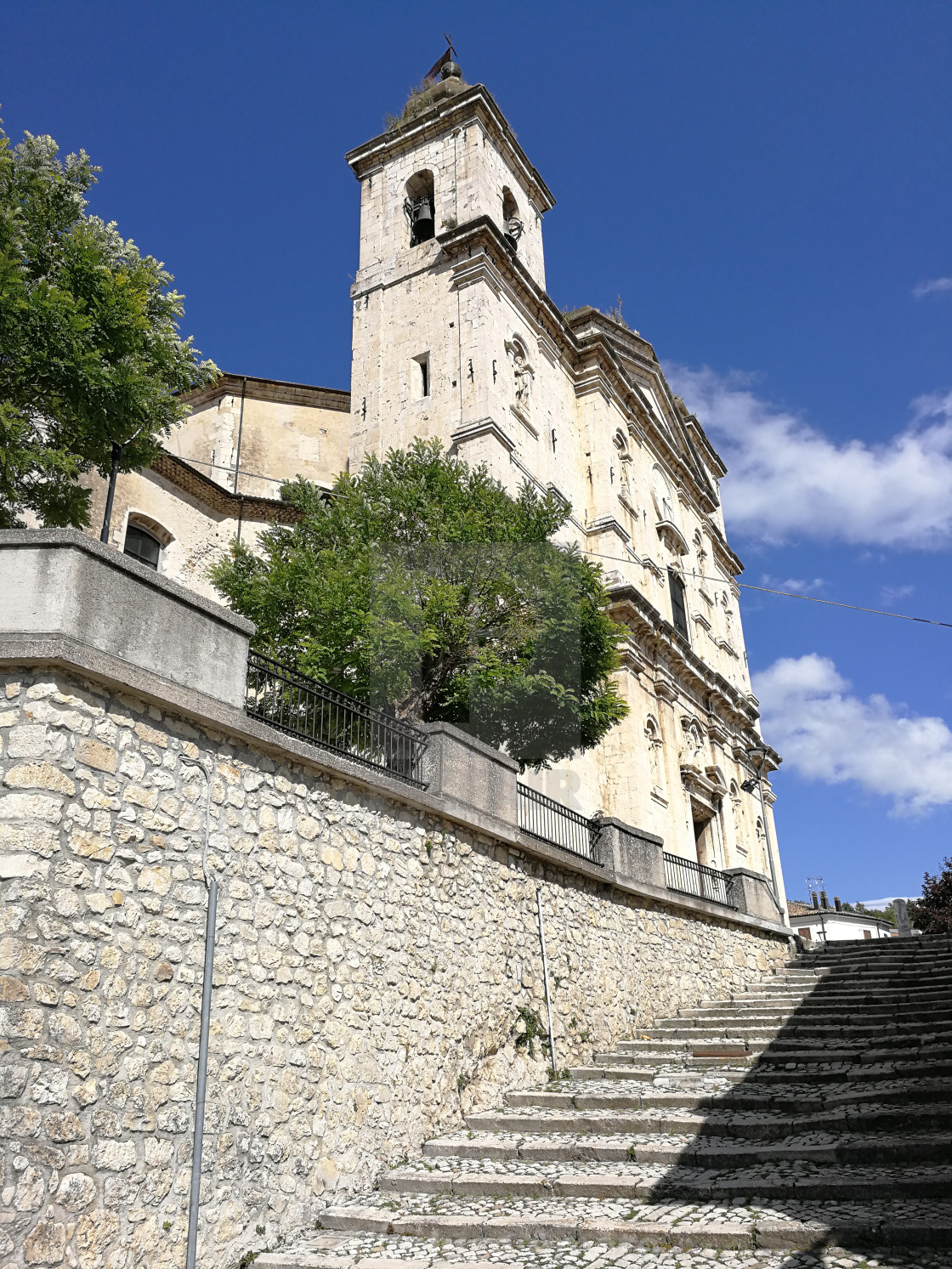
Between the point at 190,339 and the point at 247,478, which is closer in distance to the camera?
the point at 190,339

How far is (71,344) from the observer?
10.5 metres

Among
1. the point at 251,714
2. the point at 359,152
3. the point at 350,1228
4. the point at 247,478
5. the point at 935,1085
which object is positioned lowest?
the point at 350,1228

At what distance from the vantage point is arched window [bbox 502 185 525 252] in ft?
77.5

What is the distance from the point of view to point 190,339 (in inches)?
496

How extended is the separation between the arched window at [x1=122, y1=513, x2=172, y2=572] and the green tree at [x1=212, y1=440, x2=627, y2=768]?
190 inches

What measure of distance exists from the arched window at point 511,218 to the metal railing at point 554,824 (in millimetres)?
15925

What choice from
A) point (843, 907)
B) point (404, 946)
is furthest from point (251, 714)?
point (843, 907)

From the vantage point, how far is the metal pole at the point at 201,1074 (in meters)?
5.54

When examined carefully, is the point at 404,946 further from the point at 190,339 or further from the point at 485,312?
the point at 485,312

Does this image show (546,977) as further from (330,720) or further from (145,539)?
(145,539)

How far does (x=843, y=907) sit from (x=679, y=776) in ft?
116

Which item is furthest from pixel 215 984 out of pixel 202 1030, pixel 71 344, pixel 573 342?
pixel 573 342

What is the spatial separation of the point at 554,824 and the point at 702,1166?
498cm

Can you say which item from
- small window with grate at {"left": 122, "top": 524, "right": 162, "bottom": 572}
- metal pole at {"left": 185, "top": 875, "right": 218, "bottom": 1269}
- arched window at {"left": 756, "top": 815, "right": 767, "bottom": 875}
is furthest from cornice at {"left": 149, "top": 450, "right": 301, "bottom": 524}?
arched window at {"left": 756, "top": 815, "right": 767, "bottom": 875}
